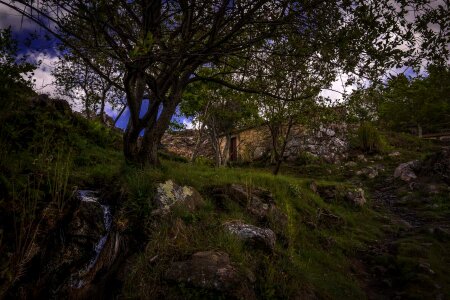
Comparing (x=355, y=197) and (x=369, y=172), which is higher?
(x=369, y=172)

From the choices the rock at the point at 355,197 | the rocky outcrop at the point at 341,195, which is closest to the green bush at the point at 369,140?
the rock at the point at 355,197

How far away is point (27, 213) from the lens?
509 cm

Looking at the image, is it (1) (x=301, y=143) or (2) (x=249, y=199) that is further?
(1) (x=301, y=143)

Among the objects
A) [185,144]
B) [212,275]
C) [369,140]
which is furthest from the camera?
[185,144]

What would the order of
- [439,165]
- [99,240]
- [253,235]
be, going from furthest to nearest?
[439,165]
[253,235]
[99,240]

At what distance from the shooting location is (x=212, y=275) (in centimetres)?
496

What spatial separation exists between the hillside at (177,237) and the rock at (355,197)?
52.4 inches

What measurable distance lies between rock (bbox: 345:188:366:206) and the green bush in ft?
39.7

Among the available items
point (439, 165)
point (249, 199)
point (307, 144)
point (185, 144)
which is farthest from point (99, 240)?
point (185, 144)

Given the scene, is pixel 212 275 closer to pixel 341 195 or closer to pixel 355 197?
pixel 341 195

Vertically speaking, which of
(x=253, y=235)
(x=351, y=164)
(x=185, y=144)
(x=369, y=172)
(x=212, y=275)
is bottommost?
(x=212, y=275)

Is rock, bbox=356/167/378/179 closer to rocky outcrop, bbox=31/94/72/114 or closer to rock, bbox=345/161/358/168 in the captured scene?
rock, bbox=345/161/358/168

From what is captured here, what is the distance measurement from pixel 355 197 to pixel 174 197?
895cm

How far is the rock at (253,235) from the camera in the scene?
6.29 metres
